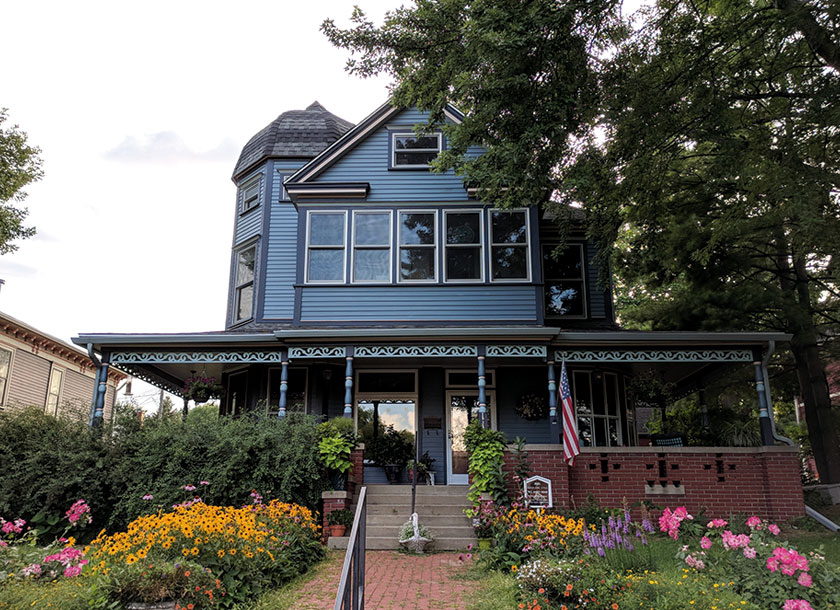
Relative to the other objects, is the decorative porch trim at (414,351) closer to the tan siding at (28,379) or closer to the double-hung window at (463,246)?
the double-hung window at (463,246)

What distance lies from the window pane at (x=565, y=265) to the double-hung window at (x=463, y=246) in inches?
102

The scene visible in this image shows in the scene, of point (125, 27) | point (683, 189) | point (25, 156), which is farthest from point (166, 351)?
point (683, 189)

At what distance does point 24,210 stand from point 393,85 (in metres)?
11.8

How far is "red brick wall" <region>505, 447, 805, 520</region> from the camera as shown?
1127 cm

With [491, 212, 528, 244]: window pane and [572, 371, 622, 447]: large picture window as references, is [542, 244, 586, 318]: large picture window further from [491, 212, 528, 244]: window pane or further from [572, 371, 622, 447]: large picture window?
[491, 212, 528, 244]: window pane

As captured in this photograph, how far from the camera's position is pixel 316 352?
42.0 ft

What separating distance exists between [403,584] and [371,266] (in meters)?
7.92

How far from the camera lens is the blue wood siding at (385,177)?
14500mm

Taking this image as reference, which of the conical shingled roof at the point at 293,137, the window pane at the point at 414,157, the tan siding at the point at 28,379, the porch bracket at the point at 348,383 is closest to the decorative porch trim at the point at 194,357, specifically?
the porch bracket at the point at 348,383

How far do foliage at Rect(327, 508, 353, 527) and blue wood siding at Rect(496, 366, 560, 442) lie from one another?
4.88 metres

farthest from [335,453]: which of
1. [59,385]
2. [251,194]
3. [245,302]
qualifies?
[59,385]

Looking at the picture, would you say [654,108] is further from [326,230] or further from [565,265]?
[326,230]

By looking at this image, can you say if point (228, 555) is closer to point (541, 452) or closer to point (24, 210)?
point (541, 452)

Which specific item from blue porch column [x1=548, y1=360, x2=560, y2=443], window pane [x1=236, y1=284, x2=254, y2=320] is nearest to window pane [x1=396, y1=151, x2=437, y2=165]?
window pane [x1=236, y1=284, x2=254, y2=320]
